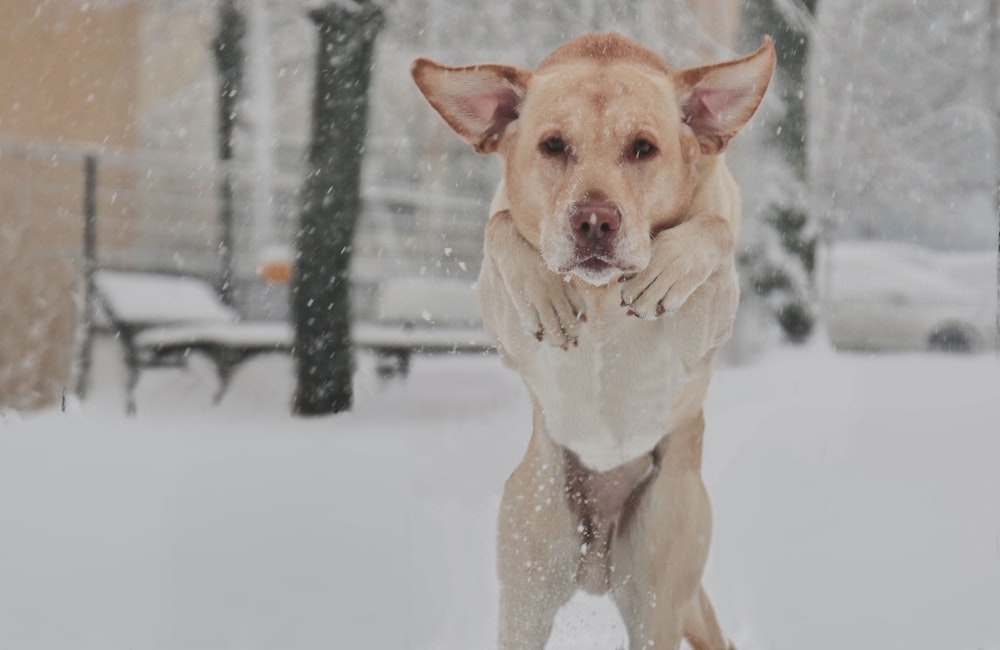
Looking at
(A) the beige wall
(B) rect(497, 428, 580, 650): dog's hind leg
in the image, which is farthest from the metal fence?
(B) rect(497, 428, 580, 650): dog's hind leg

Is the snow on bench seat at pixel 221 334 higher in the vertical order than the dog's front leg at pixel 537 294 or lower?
lower

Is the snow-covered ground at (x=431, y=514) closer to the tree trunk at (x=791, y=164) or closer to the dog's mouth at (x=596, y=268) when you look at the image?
the tree trunk at (x=791, y=164)

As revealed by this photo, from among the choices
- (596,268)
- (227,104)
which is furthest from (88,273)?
(596,268)

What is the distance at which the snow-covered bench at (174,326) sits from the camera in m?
2.94

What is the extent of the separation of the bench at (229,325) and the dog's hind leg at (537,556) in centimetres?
76

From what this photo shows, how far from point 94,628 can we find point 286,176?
1.99 metres

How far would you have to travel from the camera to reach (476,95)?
1188 millimetres

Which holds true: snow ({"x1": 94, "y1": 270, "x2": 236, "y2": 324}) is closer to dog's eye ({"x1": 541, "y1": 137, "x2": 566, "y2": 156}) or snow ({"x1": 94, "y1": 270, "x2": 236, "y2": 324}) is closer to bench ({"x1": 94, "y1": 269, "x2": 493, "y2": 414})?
bench ({"x1": 94, "y1": 269, "x2": 493, "y2": 414})

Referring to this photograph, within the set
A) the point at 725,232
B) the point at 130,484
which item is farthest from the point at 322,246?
the point at 725,232

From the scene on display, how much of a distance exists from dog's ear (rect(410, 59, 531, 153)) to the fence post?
2281mm

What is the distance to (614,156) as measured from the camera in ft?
3.69

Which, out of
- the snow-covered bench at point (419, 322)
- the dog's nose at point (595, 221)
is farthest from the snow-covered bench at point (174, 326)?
the dog's nose at point (595, 221)

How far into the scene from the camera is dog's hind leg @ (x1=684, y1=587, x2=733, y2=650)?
58.6 inches

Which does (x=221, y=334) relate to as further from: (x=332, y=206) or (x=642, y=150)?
(x=642, y=150)
